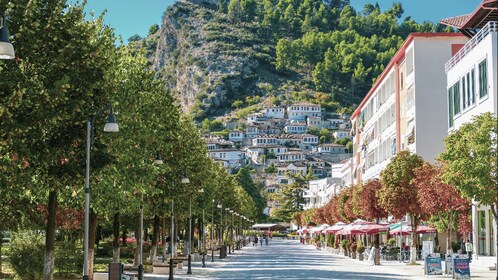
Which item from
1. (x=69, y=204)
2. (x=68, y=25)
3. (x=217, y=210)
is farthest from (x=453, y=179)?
(x=217, y=210)

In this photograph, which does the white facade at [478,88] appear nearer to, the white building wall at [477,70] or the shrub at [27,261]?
the white building wall at [477,70]

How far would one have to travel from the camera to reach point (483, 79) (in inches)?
1858

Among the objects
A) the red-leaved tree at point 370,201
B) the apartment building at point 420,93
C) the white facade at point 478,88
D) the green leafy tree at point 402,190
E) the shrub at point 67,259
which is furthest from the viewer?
the apartment building at point 420,93

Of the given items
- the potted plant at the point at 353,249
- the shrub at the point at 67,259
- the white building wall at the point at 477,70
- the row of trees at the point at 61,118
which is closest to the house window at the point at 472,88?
the white building wall at the point at 477,70

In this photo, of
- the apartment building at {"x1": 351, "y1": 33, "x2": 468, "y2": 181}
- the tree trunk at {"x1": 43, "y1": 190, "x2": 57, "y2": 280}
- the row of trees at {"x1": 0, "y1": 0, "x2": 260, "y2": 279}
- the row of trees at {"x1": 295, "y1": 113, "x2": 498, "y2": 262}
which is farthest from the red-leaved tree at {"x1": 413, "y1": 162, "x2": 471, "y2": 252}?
the tree trunk at {"x1": 43, "y1": 190, "x2": 57, "y2": 280}

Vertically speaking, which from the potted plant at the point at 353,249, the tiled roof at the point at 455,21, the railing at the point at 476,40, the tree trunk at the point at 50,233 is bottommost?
the potted plant at the point at 353,249

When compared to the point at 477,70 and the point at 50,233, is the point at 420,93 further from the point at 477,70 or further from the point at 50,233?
the point at 50,233

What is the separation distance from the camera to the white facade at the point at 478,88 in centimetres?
4538

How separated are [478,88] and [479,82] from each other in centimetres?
36

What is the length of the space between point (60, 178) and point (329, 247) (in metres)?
80.3

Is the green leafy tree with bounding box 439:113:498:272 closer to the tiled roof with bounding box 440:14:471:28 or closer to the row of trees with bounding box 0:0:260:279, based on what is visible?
the row of trees with bounding box 0:0:260:279

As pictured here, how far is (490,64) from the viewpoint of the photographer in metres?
45.4

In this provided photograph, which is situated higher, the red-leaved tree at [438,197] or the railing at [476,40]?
the railing at [476,40]

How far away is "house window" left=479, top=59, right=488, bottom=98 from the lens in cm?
4650
